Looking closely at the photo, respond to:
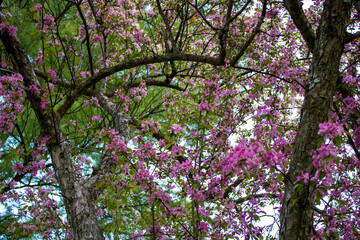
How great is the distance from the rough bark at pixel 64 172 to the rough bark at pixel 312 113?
1.79 metres

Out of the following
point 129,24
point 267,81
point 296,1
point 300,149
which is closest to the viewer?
point 300,149

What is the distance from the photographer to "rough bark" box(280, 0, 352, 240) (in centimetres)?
134

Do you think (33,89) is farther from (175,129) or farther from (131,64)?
(175,129)

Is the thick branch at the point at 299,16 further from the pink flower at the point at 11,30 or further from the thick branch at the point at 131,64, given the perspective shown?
the pink flower at the point at 11,30

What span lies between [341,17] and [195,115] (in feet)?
4.18

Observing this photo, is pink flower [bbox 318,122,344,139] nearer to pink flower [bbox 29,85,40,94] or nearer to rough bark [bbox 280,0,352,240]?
rough bark [bbox 280,0,352,240]

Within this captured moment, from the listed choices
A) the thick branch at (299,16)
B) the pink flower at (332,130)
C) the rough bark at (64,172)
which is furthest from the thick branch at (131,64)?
the pink flower at (332,130)

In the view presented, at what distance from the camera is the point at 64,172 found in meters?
2.70

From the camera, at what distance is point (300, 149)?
1.44 meters

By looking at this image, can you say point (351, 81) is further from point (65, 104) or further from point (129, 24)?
point (129, 24)

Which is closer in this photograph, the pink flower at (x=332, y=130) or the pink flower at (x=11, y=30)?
the pink flower at (x=332, y=130)

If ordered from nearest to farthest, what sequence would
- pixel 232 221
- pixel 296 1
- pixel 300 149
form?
1. pixel 300 149
2. pixel 296 1
3. pixel 232 221

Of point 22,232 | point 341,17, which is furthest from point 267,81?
point 22,232

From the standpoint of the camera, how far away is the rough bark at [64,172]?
2527mm
